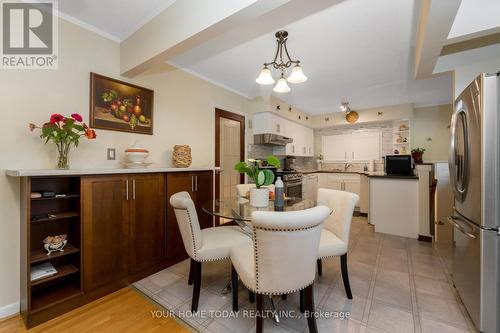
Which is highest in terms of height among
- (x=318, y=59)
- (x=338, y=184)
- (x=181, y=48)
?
(x=318, y=59)

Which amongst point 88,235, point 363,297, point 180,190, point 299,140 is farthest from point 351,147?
point 88,235

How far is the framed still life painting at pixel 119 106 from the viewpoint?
2193 millimetres

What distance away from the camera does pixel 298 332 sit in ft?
4.96

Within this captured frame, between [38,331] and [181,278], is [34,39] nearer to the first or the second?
[38,331]

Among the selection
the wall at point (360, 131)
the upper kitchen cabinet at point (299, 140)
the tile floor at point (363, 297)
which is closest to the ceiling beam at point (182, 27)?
the tile floor at point (363, 297)

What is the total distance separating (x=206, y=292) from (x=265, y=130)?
3010 millimetres

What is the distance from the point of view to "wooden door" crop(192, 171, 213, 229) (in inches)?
109

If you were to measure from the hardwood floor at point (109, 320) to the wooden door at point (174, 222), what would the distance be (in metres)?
0.64

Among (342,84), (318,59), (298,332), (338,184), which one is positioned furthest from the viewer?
(338,184)

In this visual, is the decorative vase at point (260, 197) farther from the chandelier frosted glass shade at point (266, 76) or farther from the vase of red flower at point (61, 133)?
the vase of red flower at point (61, 133)

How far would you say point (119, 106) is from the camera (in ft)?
7.76

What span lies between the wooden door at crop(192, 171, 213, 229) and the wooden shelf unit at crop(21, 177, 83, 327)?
1.21 m

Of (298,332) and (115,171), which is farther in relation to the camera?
(115,171)

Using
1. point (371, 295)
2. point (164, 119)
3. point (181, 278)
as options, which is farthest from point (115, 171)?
point (371, 295)
